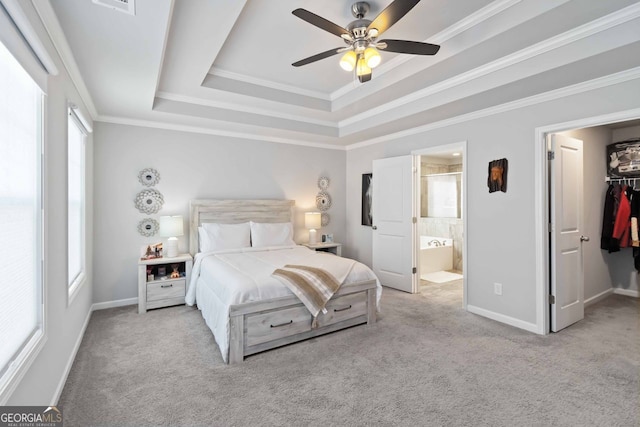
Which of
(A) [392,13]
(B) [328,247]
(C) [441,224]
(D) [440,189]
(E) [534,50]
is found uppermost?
(E) [534,50]

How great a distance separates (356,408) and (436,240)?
5.08 m

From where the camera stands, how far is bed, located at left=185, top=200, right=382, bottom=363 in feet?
8.59

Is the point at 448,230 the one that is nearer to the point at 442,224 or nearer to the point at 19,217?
the point at 442,224

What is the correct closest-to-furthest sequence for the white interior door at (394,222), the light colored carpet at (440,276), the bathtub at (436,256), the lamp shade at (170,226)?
the lamp shade at (170,226) < the white interior door at (394,222) < the light colored carpet at (440,276) < the bathtub at (436,256)

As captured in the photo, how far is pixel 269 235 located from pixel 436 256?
10.8 ft

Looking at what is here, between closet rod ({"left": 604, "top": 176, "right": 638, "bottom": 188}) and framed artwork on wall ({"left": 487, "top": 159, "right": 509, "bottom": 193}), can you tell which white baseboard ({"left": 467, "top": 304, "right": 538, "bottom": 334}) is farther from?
closet rod ({"left": 604, "top": 176, "right": 638, "bottom": 188})

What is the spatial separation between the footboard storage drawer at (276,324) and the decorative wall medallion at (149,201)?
2.39 meters

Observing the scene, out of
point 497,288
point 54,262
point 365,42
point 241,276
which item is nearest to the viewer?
point 54,262

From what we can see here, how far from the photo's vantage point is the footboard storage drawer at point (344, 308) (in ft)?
10.0

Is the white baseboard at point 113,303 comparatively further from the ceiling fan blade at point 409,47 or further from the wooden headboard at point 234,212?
the ceiling fan blade at point 409,47

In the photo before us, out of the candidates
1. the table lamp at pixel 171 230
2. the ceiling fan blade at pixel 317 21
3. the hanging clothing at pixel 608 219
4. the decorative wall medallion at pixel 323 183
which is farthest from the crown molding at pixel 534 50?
the table lamp at pixel 171 230

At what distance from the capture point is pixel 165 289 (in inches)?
151

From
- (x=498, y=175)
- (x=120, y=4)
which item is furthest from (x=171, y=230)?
(x=498, y=175)

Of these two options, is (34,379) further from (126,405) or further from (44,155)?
(44,155)
